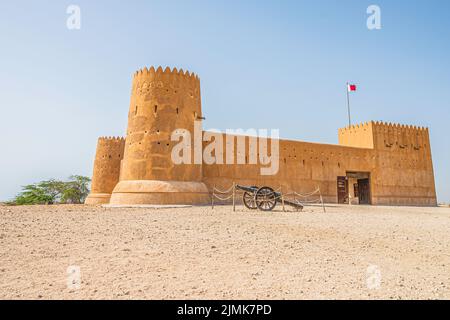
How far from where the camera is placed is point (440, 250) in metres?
5.02

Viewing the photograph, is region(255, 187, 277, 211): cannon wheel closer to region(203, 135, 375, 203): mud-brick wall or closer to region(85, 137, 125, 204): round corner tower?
region(203, 135, 375, 203): mud-brick wall

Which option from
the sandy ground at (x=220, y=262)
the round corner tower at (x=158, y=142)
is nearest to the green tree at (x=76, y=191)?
the round corner tower at (x=158, y=142)

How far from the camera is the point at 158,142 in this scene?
44.8ft

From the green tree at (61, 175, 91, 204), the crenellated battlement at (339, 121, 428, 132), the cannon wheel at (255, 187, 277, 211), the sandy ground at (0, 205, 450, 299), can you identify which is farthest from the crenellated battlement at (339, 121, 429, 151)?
the green tree at (61, 175, 91, 204)

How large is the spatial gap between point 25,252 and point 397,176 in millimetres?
23265

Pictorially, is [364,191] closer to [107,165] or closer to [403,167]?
[403,167]

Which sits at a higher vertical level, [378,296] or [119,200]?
[119,200]

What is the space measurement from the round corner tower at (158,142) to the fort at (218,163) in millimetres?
44

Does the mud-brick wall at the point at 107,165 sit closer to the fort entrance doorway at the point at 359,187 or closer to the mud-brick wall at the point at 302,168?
the mud-brick wall at the point at 302,168

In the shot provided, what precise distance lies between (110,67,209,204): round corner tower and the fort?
0.04 meters

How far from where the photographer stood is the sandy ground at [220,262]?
2.98 m
